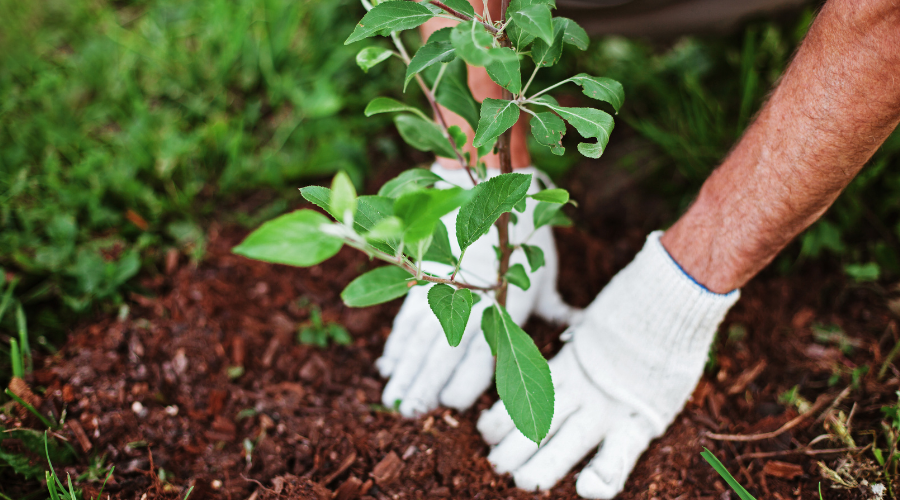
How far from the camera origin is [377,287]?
93cm

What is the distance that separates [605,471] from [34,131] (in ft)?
7.99

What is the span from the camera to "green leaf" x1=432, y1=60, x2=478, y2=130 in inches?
44.5

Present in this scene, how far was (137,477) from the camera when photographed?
4.17 feet

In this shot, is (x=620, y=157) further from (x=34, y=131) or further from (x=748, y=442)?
(x=34, y=131)

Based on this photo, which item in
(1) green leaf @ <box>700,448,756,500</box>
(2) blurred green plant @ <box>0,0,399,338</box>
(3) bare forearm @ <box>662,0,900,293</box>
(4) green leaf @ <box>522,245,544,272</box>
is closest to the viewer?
(3) bare forearm @ <box>662,0,900,293</box>

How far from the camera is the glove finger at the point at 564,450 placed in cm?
129

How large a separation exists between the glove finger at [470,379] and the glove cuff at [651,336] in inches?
9.8

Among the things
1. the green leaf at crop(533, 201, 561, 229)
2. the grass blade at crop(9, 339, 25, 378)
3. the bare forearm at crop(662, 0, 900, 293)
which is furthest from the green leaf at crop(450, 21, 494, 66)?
the grass blade at crop(9, 339, 25, 378)

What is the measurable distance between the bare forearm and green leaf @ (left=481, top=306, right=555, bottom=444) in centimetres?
52

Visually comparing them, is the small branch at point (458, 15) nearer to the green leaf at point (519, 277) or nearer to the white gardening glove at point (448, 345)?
the green leaf at point (519, 277)

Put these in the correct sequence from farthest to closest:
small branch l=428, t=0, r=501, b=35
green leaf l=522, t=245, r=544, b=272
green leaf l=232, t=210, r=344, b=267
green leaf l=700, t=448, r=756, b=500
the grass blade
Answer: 1. the grass blade
2. green leaf l=522, t=245, r=544, b=272
3. green leaf l=700, t=448, r=756, b=500
4. small branch l=428, t=0, r=501, b=35
5. green leaf l=232, t=210, r=344, b=267

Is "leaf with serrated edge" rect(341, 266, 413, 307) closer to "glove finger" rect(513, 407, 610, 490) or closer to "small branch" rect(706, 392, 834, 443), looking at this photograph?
"glove finger" rect(513, 407, 610, 490)

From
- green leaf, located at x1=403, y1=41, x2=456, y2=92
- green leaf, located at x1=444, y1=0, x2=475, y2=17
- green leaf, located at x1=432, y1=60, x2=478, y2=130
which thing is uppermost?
green leaf, located at x1=444, y1=0, x2=475, y2=17

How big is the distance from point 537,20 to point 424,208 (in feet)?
1.00
